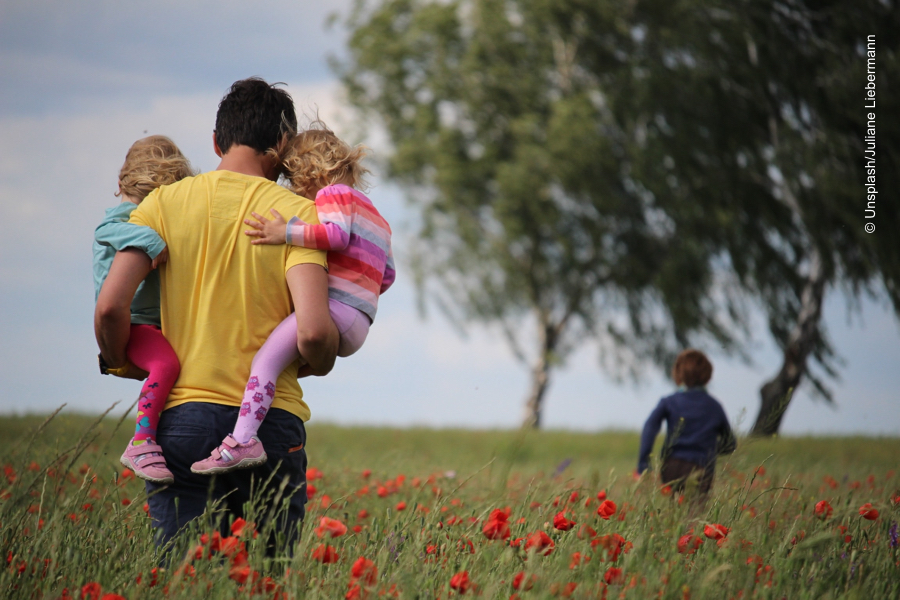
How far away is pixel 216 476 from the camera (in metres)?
2.30

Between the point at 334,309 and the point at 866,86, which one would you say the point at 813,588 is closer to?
the point at 334,309

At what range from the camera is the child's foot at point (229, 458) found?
219 cm

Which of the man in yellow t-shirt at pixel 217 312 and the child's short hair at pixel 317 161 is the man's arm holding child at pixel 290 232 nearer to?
the man in yellow t-shirt at pixel 217 312

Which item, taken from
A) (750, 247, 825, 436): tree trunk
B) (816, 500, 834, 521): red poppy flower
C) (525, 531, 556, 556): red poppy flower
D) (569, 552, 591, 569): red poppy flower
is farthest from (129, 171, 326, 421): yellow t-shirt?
(750, 247, 825, 436): tree trunk

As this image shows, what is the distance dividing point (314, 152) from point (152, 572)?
1459 mm

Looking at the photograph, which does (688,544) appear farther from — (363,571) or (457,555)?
(363,571)

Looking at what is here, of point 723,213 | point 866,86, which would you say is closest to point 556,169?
point 723,213

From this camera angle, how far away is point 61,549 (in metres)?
2.49

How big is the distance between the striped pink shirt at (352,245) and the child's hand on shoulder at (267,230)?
124 mm

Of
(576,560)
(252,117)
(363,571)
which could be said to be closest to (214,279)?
(252,117)

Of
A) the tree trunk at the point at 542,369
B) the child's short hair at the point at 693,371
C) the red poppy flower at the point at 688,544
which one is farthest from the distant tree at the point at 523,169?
the red poppy flower at the point at 688,544

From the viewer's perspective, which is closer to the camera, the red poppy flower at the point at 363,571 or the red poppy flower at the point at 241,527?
the red poppy flower at the point at 363,571

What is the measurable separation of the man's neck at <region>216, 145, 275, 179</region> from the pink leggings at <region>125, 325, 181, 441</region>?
1.96 feet

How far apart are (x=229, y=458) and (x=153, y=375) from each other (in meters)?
0.36
